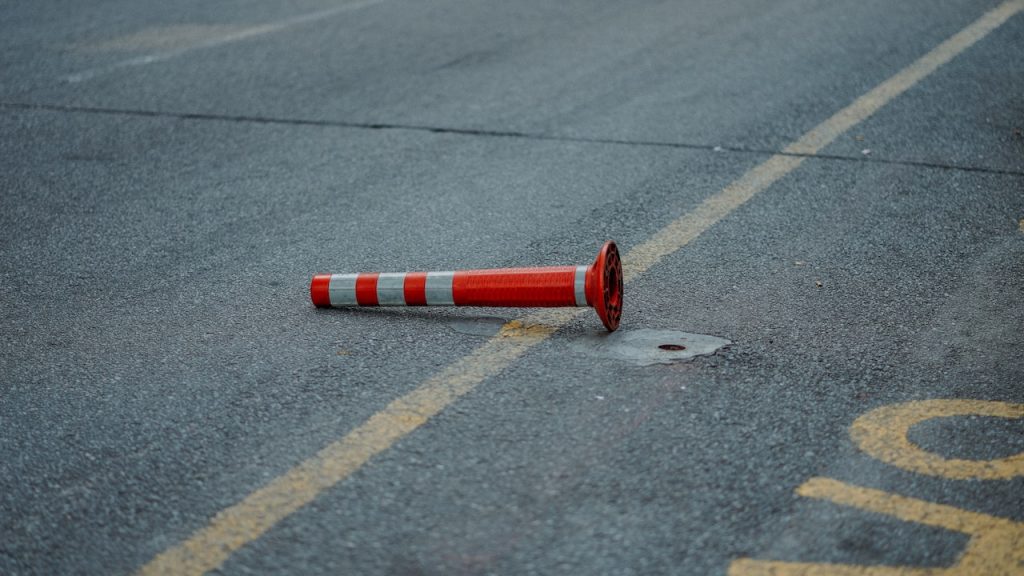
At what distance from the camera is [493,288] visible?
4504 mm

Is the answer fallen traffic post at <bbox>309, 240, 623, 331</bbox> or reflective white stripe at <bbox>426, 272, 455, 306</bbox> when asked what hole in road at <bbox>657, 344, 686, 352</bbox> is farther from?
reflective white stripe at <bbox>426, 272, 455, 306</bbox>

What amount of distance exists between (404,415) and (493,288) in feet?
2.89

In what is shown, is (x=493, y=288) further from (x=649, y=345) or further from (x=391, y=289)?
(x=649, y=345)

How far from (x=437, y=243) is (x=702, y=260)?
1.22 m

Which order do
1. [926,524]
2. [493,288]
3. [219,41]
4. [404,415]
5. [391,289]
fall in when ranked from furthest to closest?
1. [219,41]
2. [391,289]
3. [493,288]
4. [404,415]
5. [926,524]

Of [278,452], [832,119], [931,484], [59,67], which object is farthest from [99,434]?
[59,67]

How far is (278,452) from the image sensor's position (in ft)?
11.7

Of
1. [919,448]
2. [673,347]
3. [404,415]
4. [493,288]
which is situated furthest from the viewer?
[493,288]

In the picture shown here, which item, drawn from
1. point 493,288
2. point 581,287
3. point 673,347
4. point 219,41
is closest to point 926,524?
point 673,347

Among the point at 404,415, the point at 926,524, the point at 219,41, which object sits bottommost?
the point at 926,524

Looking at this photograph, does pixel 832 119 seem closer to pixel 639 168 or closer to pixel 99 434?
pixel 639 168

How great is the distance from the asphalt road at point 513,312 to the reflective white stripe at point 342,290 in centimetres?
7

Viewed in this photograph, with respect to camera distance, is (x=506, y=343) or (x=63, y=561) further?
(x=506, y=343)

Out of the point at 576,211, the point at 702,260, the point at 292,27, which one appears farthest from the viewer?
the point at 292,27
